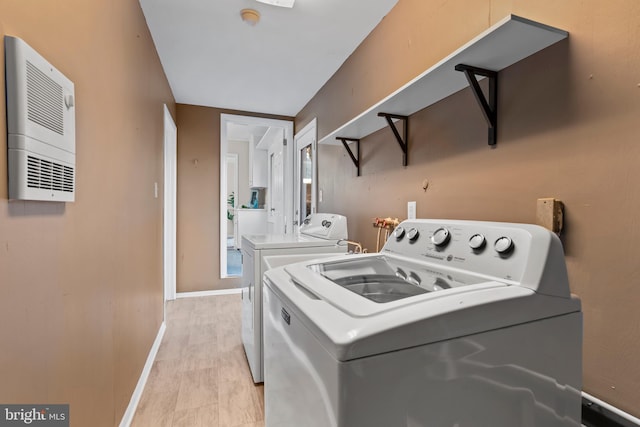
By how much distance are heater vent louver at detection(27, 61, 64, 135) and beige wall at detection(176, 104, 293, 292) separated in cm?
288

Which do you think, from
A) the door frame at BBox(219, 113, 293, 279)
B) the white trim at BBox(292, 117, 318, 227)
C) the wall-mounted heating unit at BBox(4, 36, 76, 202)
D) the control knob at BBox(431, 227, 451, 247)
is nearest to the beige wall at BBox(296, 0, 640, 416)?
the control knob at BBox(431, 227, 451, 247)

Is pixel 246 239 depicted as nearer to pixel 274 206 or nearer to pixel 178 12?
pixel 178 12

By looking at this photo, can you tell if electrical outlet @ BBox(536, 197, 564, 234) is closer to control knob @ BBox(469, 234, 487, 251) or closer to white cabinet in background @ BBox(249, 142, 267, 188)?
control knob @ BBox(469, 234, 487, 251)

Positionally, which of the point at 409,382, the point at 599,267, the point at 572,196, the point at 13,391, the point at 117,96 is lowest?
the point at 13,391

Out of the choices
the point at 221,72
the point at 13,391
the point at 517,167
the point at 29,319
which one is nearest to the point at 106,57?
the point at 29,319

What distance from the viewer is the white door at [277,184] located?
4.30 m

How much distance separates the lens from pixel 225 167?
3.84 metres

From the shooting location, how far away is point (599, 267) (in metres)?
0.81

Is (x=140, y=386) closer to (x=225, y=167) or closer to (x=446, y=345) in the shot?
(x=446, y=345)

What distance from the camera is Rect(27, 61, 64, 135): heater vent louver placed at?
74 cm

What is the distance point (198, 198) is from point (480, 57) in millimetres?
3366

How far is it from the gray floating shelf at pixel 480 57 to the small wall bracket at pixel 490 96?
0.02 meters

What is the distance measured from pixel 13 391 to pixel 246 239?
1.40 metres

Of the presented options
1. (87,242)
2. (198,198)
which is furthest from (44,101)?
(198,198)
